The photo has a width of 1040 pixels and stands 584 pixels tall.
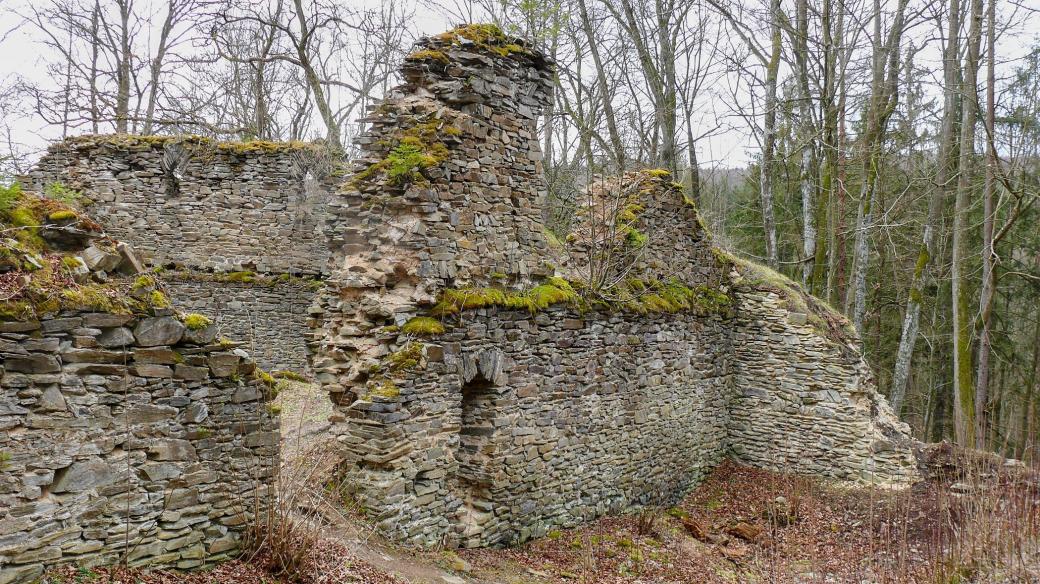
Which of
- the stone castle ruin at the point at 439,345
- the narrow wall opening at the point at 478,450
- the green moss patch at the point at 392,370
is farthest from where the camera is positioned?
the narrow wall opening at the point at 478,450

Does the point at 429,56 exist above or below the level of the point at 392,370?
above

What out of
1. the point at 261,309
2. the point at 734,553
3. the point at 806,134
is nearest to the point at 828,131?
the point at 806,134

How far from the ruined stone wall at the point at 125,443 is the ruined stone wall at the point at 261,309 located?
9.61 m

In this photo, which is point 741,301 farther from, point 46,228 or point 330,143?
point 46,228

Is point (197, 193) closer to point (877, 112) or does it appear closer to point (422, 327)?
point (422, 327)

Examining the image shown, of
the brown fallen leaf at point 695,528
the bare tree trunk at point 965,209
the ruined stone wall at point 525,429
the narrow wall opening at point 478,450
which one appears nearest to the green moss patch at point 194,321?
the ruined stone wall at point 525,429

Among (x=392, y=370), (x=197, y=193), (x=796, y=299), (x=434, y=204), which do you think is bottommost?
(x=392, y=370)

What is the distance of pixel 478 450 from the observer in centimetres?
691

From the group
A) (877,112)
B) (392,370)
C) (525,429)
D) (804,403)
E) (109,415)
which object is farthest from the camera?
(877,112)

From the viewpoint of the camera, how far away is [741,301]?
39.5 ft

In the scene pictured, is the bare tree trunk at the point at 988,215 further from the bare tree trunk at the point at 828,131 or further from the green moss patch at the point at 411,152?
the green moss patch at the point at 411,152

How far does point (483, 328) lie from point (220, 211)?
9321 millimetres

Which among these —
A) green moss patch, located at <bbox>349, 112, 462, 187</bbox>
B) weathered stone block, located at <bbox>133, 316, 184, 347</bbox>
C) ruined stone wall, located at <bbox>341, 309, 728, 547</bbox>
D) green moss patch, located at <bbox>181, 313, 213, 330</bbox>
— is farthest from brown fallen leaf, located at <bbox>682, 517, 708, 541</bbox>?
weathered stone block, located at <bbox>133, 316, 184, 347</bbox>

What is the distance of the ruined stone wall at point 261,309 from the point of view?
44.4ft
